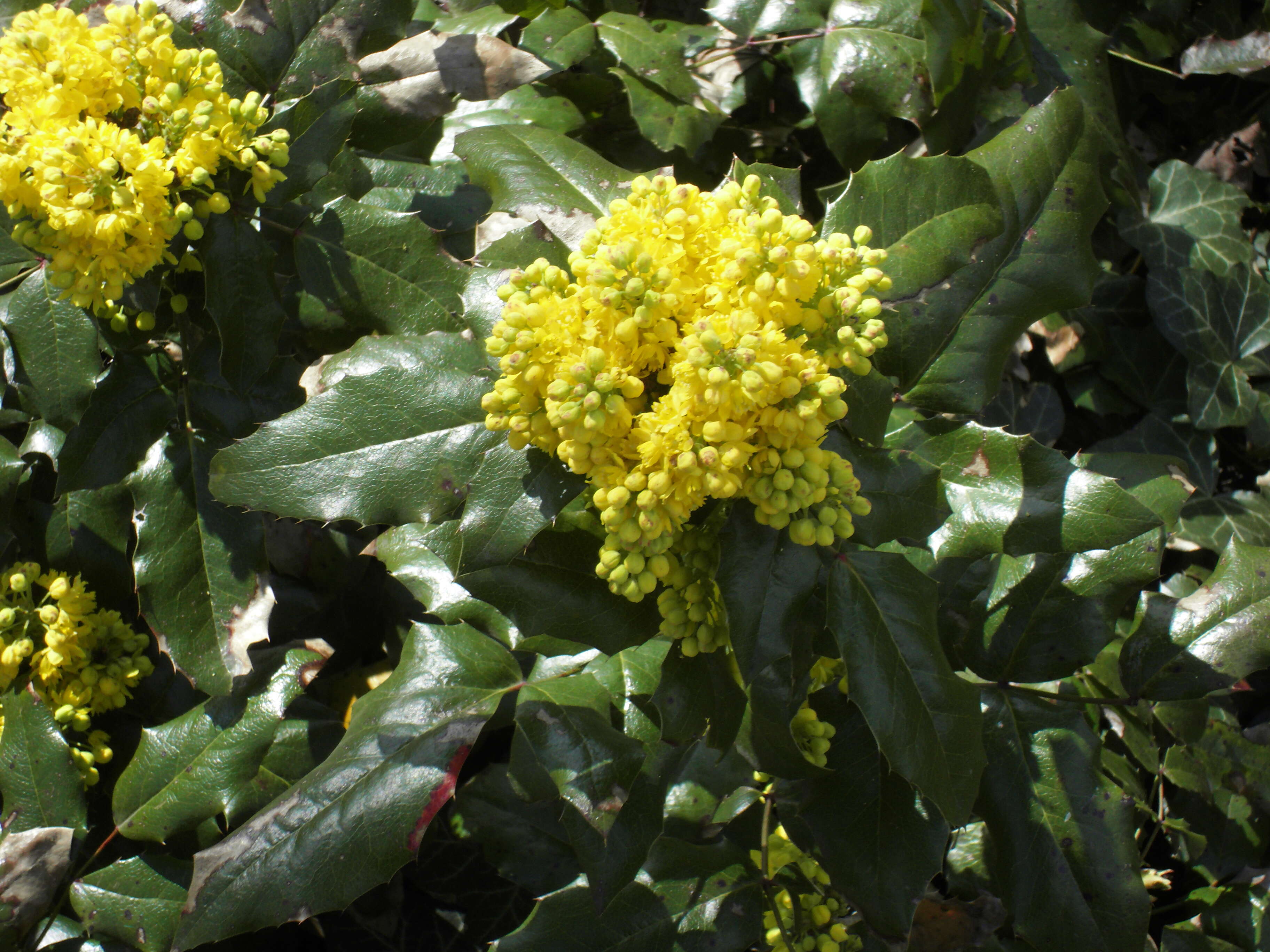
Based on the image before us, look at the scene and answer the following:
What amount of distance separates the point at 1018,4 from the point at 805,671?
1756 millimetres

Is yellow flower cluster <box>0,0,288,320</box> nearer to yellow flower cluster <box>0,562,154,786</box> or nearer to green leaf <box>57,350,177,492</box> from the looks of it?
green leaf <box>57,350,177,492</box>

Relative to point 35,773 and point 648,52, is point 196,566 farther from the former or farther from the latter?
point 648,52

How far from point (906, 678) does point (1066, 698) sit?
67 cm

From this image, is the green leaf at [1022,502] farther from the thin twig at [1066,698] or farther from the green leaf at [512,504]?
the green leaf at [512,504]

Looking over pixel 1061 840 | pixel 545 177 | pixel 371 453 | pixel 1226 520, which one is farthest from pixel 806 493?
pixel 1226 520

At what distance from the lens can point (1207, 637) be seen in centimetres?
182

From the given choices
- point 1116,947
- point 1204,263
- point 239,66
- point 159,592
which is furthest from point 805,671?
point 1204,263

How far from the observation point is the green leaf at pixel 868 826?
160cm

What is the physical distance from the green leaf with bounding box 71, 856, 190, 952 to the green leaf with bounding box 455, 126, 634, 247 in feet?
5.56

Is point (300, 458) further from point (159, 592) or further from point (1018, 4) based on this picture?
point (1018, 4)

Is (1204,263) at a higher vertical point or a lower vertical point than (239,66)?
lower

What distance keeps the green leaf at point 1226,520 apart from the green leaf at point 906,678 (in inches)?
58.3

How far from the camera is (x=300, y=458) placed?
4.59 feet

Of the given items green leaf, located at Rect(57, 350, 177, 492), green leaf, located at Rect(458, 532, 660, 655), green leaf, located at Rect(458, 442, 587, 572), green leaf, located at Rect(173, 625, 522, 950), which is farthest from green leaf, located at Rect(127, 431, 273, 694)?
green leaf, located at Rect(458, 442, 587, 572)
